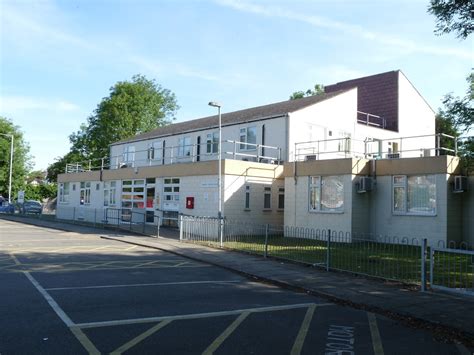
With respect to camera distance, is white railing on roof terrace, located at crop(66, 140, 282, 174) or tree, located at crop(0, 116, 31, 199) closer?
white railing on roof terrace, located at crop(66, 140, 282, 174)

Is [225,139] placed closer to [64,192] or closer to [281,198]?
[281,198]

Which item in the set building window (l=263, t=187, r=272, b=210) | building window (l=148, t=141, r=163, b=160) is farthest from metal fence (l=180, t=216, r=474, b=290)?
building window (l=148, t=141, r=163, b=160)

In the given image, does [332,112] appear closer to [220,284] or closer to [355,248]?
[355,248]

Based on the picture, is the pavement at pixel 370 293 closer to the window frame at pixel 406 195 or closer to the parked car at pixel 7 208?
the window frame at pixel 406 195

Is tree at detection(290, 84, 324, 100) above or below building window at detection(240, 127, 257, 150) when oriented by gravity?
above

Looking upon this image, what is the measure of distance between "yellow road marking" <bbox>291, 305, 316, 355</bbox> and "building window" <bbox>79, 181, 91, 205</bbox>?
2805 cm

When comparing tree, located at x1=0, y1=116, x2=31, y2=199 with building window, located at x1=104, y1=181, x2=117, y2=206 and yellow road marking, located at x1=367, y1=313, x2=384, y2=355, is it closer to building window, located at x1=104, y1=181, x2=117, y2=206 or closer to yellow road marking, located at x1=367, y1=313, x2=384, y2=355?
building window, located at x1=104, y1=181, x2=117, y2=206

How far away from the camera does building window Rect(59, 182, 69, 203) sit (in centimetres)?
3741

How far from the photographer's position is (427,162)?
18766 mm

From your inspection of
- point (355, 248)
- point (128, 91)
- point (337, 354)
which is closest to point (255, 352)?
point (337, 354)

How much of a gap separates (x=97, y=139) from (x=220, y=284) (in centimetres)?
4748

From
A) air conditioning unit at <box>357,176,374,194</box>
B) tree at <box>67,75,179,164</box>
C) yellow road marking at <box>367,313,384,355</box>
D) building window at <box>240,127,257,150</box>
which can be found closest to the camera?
yellow road marking at <box>367,313,384,355</box>

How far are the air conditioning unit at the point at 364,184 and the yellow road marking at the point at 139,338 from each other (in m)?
14.3

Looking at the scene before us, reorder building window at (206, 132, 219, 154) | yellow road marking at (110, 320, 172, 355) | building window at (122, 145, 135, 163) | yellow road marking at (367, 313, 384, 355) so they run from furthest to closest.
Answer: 1. building window at (122, 145, 135, 163)
2. building window at (206, 132, 219, 154)
3. yellow road marking at (367, 313, 384, 355)
4. yellow road marking at (110, 320, 172, 355)
